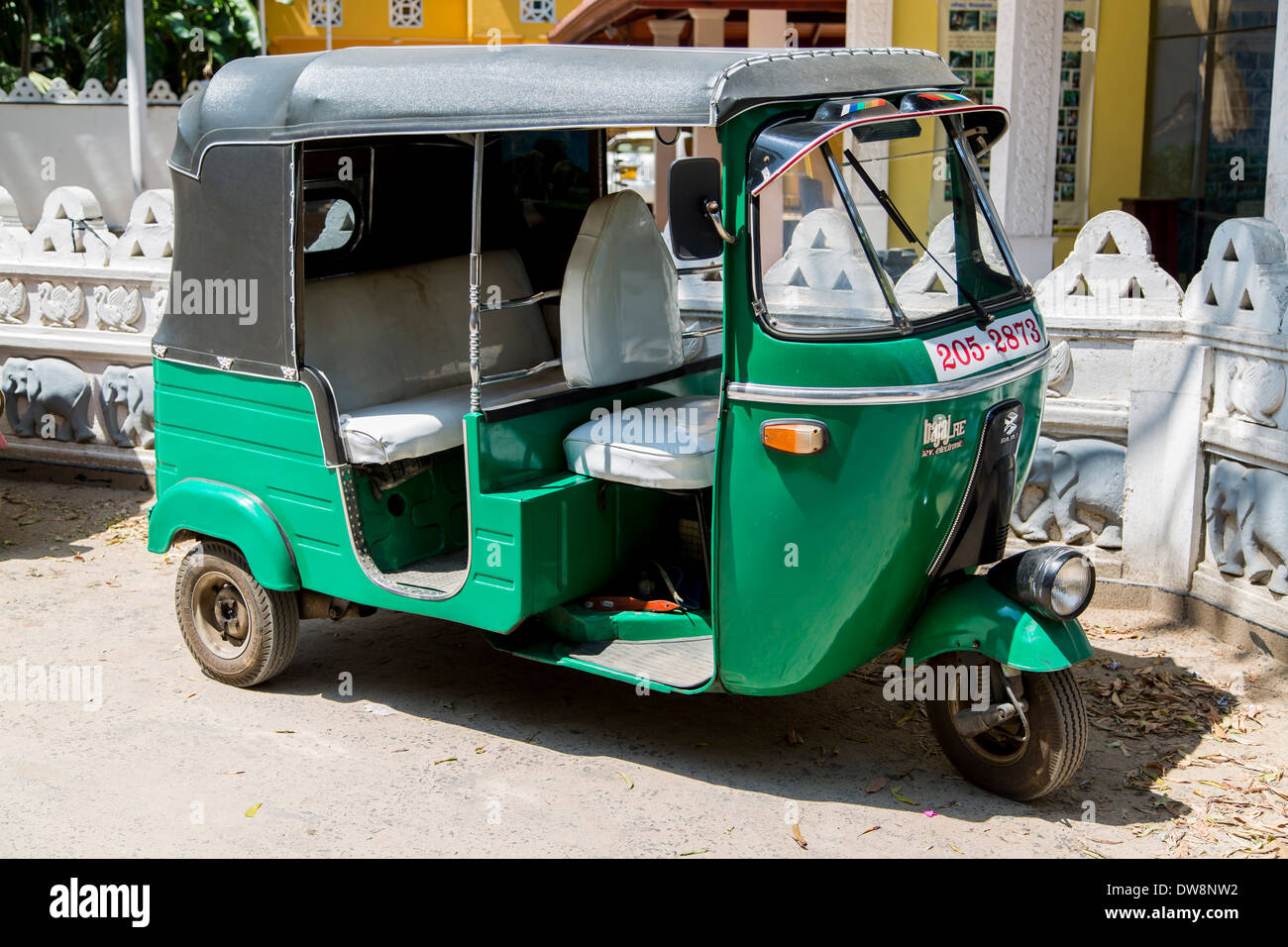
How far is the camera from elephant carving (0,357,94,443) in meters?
8.55

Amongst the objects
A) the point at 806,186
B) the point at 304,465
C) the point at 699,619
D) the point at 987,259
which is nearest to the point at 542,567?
the point at 699,619

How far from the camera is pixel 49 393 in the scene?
8.62 metres

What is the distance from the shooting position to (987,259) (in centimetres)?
483

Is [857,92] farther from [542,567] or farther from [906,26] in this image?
[906,26]

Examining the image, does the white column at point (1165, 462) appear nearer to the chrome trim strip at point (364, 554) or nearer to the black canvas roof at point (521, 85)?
the black canvas roof at point (521, 85)

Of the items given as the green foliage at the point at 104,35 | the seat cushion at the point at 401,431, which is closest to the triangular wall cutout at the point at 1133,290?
the seat cushion at the point at 401,431

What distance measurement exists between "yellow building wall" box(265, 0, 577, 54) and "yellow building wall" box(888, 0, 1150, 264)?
1204 centimetres

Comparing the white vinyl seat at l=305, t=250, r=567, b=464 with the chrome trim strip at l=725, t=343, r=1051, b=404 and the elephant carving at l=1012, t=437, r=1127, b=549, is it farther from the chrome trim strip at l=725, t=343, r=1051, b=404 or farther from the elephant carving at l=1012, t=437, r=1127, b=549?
the elephant carving at l=1012, t=437, r=1127, b=549

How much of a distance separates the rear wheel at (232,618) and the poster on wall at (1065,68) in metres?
8.48

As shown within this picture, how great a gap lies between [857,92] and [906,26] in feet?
27.4

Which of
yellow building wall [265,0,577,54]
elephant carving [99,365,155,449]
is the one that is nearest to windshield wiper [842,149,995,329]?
elephant carving [99,365,155,449]

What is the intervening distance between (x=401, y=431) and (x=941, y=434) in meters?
2.03

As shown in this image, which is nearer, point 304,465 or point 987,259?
point 987,259
